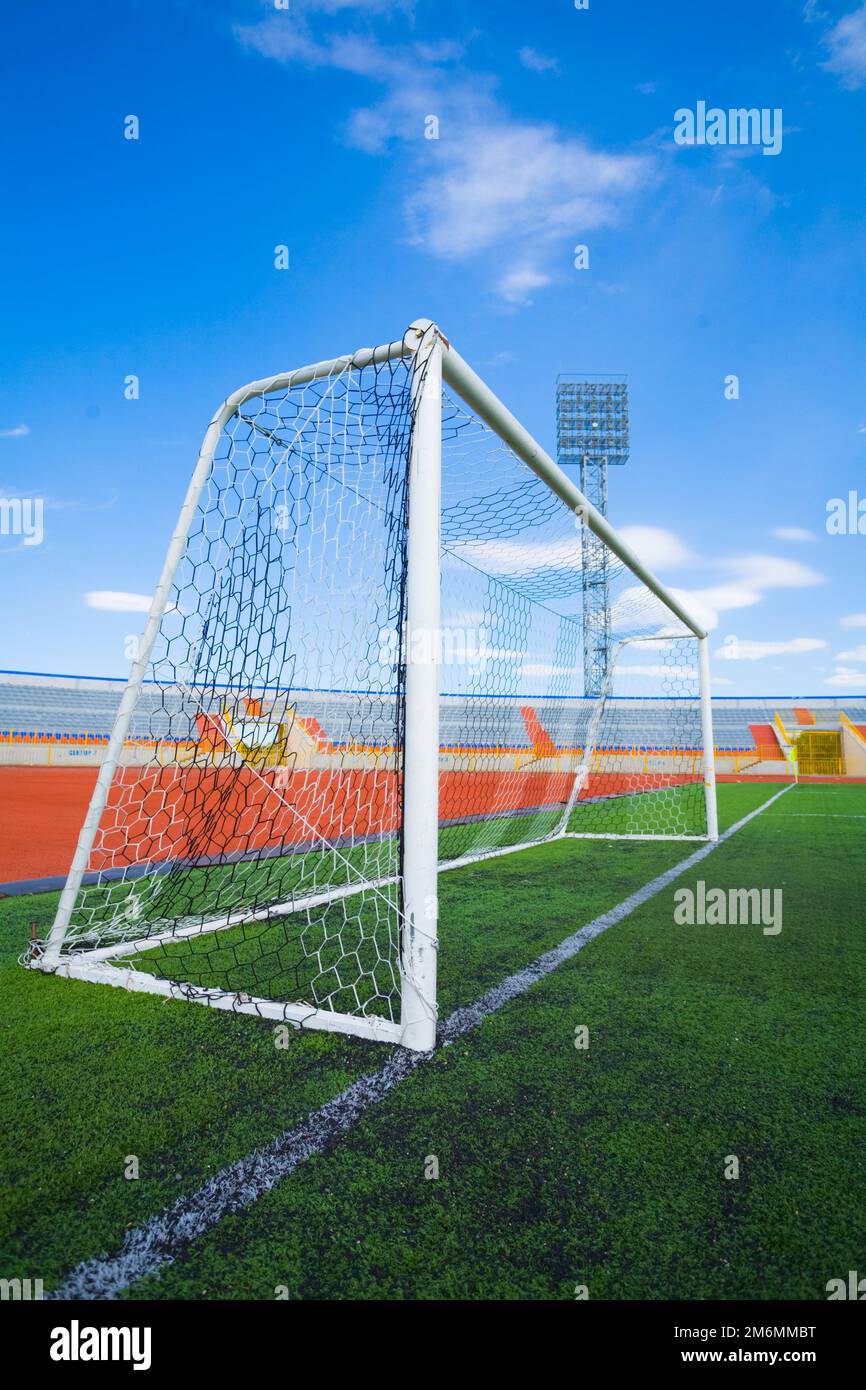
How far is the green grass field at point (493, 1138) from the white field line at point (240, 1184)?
0.10 ft

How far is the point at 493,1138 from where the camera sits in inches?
69.4

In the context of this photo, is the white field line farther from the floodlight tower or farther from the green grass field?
the floodlight tower

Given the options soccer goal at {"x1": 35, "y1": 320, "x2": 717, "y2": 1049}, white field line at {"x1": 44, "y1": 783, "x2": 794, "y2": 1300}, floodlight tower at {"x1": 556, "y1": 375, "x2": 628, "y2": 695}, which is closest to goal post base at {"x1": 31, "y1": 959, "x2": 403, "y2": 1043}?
soccer goal at {"x1": 35, "y1": 320, "x2": 717, "y2": 1049}

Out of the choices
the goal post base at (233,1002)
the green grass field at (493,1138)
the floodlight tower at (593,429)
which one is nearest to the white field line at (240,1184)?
the green grass field at (493,1138)

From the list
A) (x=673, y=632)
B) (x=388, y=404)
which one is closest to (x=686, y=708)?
(x=673, y=632)

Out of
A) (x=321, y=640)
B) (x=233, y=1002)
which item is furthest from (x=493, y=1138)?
(x=321, y=640)

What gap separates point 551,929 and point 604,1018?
1.23m

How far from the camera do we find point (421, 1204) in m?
1.51

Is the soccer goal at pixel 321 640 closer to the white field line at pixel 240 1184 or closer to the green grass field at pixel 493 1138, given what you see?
the white field line at pixel 240 1184

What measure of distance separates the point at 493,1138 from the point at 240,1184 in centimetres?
59

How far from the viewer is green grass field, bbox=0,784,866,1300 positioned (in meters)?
1.35

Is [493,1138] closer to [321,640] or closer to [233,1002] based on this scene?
[233,1002]

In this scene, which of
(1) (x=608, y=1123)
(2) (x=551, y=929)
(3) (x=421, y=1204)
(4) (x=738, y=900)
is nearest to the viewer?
(3) (x=421, y=1204)
